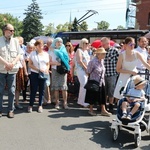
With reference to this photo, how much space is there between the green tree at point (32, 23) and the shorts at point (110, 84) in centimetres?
5801

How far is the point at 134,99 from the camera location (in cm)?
543

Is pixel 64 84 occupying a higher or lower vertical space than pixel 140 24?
lower

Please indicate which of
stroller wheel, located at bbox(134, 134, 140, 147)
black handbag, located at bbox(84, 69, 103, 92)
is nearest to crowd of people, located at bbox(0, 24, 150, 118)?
black handbag, located at bbox(84, 69, 103, 92)

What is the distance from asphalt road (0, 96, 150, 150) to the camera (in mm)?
4957

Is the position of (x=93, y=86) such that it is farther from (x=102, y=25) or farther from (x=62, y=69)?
(x=102, y=25)

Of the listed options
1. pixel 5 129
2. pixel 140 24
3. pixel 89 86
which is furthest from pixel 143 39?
pixel 140 24

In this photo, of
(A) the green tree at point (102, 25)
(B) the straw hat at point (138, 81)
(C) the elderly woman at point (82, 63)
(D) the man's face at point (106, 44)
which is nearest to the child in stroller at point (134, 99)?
(B) the straw hat at point (138, 81)

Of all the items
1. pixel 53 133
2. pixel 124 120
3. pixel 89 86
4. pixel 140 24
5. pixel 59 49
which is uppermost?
pixel 140 24

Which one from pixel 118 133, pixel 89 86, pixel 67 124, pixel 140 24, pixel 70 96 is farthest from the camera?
pixel 140 24

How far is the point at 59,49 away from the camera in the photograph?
7.65m

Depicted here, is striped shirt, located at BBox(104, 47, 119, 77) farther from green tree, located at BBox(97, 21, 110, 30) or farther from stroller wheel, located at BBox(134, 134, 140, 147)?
green tree, located at BBox(97, 21, 110, 30)

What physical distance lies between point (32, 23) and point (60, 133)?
62800mm

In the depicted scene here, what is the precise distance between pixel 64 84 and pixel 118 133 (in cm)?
261

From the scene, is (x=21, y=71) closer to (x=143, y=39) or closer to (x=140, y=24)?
(x=143, y=39)
